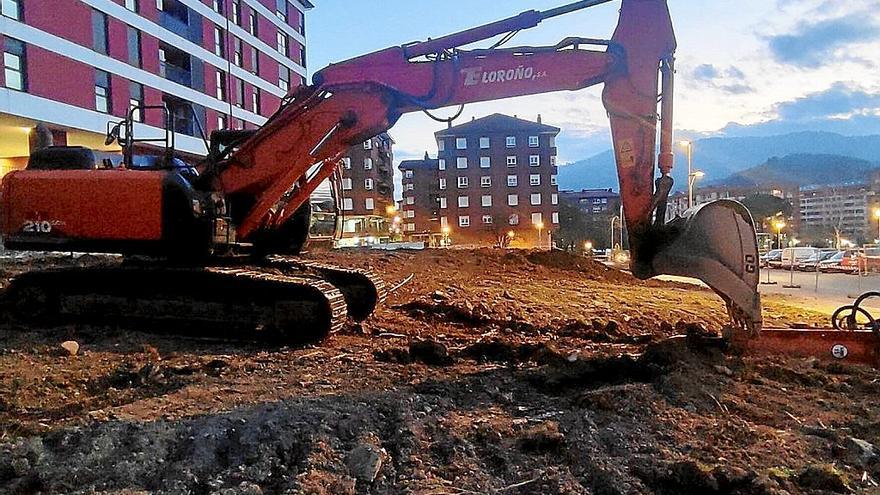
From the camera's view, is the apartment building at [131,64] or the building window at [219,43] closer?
the apartment building at [131,64]

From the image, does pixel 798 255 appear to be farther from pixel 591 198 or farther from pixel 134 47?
pixel 591 198

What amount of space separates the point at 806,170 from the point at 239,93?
6743 inches

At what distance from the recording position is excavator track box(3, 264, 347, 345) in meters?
6.93

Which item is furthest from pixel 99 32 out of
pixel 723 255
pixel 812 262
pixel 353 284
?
pixel 812 262

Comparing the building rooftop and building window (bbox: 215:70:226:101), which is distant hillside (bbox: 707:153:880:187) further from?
building window (bbox: 215:70:226:101)

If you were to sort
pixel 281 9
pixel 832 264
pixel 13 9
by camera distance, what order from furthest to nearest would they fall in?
1. pixel 281 9
2. pixel 832 264
3. pixel 13 9

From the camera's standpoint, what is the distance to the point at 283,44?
4166 centimetres

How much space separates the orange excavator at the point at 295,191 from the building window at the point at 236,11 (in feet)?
99.8

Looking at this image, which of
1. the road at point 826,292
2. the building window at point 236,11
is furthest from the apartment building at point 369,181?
the road at point 826,292

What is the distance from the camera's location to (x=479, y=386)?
16.5 ft

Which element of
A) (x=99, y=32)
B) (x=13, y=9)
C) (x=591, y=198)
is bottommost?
(x=591, y=198)

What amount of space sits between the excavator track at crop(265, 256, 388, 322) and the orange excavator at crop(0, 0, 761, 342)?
43 centimetres

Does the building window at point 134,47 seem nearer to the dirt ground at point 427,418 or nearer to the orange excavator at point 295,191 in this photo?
the orange excavator at point 295,191

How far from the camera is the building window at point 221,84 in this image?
3394cm
